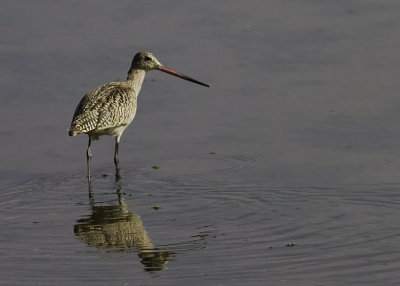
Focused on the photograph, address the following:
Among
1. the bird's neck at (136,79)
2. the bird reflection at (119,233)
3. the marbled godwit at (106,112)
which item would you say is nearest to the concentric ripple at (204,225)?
the bird reflection at (119,233)

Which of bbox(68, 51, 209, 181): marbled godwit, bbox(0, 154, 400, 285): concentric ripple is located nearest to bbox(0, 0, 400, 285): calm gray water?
bbox(0, 154, 400, 285): concentric ripple

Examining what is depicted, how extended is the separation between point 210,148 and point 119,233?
2.21 meters

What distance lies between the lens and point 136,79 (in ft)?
33.8

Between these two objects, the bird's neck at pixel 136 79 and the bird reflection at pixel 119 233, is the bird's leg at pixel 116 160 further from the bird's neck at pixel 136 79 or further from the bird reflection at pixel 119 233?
the bird's neck at pixel 136 79

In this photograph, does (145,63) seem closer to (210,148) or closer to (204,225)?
(210,148)

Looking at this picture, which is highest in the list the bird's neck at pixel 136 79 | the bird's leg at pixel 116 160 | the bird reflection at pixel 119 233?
the bird's neck at pixel 136 79

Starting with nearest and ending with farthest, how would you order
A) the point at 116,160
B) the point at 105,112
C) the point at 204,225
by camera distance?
1. the point at 204,225
2. the point at 116,160
3. the point at 105,112

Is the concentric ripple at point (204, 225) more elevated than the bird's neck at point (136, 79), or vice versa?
the bird's neck at point (136, 79)

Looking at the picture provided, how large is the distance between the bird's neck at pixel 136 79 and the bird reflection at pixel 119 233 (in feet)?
7.29

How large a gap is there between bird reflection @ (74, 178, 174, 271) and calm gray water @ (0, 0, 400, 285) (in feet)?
0.07

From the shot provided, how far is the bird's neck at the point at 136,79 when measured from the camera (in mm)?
10266

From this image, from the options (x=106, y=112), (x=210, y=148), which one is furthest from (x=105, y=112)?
(x=210, y=148)

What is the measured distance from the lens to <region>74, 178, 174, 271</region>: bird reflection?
6.65m

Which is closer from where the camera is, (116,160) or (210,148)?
(116,160)
